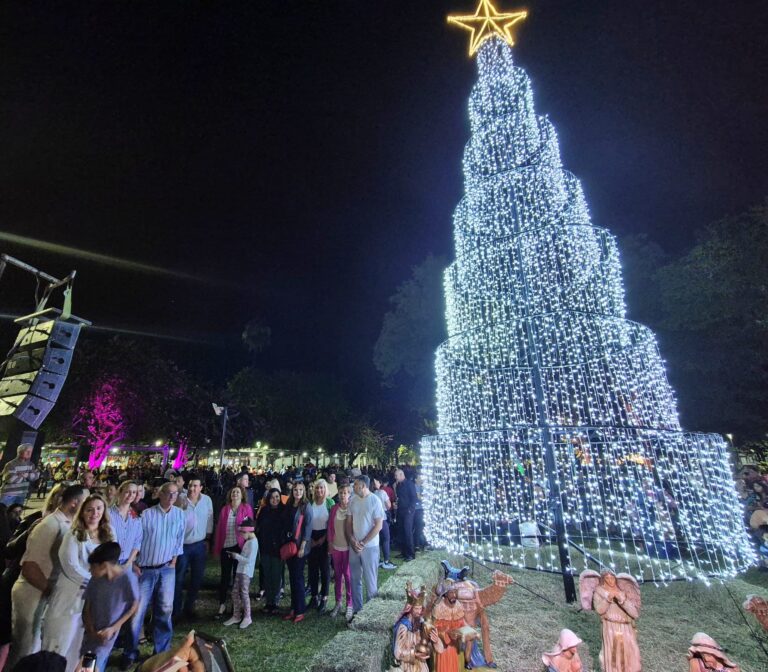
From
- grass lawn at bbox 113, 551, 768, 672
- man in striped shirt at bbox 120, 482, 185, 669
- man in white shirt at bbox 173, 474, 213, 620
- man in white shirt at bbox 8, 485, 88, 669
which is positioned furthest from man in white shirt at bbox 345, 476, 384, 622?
man in white shirt at bbox 8, 485, 88, 669

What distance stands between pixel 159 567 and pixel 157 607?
0.38 m

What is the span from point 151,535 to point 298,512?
2.06 meters

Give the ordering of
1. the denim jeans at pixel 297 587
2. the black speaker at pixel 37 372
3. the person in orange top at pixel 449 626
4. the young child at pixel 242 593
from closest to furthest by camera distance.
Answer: the person in orange top at pixel 449 626 < the young child at pixel 242 593 < the denim jeans at pixel 297 587 < the black speaker at pixel 37 372

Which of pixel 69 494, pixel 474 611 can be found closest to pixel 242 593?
pixel 69 494

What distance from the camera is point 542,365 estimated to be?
7516 mm

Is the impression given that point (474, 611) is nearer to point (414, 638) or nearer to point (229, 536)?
point (414, 638)

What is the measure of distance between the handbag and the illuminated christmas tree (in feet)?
8.38

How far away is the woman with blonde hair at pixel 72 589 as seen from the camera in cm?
297

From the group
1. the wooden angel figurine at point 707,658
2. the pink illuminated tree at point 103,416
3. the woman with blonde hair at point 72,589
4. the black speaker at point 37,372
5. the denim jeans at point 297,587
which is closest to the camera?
the wooden angel figurine at point 707,658

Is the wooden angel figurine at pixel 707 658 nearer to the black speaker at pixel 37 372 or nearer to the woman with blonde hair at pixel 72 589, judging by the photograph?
the woman with blonde hair at pixel 72 589

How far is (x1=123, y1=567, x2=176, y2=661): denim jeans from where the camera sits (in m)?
4.01

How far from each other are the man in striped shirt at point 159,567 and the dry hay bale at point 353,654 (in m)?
1.99

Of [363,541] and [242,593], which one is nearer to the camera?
[242,593]

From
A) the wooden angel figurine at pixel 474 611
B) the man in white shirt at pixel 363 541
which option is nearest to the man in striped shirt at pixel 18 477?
the man in white shirt at pixel 363 541
